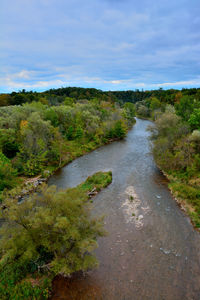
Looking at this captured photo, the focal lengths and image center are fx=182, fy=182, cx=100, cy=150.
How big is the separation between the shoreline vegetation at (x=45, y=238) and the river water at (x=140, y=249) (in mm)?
2215

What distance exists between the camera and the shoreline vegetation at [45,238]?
11.8 m

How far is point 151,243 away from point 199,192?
10023 millimetres

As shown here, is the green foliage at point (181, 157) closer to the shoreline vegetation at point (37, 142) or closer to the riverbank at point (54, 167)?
the riverbank at point (54, 167)

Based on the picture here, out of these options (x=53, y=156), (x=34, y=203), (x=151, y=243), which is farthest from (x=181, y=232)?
(x=53, y=156)

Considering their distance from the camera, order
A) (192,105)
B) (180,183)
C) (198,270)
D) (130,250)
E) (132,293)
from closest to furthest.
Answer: (132,293) → (198,270) → (130,250) → (180,183) → (192,105)

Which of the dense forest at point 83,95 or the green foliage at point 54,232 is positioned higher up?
the dense forest at point 83,95

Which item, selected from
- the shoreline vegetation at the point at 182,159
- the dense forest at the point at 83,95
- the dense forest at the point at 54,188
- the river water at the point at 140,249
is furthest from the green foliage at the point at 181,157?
the dense forest at the point at 83,95

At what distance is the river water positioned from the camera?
13.4m

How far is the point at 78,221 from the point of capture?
1241 centimetres

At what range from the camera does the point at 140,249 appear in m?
17.0

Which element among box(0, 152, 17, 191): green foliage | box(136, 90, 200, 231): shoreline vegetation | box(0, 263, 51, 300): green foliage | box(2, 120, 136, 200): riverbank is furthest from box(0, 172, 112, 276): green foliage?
box(0, 152, 17, 191): green foliage

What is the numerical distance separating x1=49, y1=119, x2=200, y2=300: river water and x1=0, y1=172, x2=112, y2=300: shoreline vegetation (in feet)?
7.27

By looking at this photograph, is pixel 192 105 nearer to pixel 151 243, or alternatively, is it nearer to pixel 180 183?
pixel 180 183

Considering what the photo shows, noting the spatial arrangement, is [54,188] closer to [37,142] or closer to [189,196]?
[189,196]
